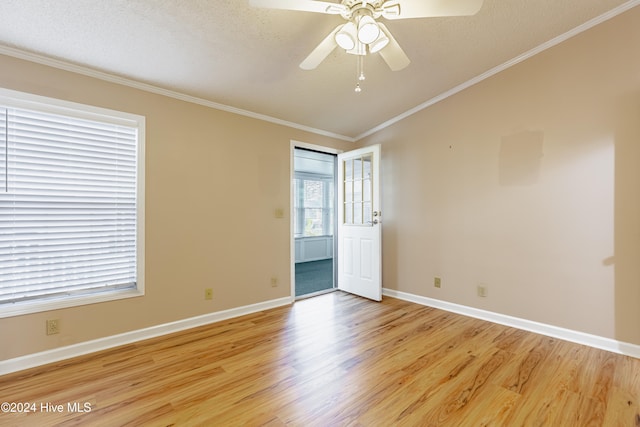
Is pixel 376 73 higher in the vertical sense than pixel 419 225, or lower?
higher

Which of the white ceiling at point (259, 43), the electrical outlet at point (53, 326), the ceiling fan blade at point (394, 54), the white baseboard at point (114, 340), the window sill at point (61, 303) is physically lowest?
the white baseboard at point (114, 340)

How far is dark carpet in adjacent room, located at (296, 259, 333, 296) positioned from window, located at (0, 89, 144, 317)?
2326 mm

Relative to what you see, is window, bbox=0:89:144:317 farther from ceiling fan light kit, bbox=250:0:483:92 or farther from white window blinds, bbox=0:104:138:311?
ceiling fan light kit, bbox=250:0:483:92

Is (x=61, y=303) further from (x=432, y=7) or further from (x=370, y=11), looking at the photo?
(x=432, y=7)

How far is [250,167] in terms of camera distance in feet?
10.7

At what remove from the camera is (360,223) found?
3910mm

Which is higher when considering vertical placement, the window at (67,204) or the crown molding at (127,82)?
the crown molding at (127,82)

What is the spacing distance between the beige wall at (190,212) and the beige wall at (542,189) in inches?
72.6

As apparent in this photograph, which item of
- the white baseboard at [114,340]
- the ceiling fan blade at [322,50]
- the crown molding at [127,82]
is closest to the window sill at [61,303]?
the white baseboard at [114,340]

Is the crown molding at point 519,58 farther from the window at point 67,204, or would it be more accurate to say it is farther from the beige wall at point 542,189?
the window at point 67,204

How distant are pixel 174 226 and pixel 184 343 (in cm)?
107

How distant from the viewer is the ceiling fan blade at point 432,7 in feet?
4.71

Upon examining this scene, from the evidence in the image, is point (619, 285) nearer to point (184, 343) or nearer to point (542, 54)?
point (542, 54)

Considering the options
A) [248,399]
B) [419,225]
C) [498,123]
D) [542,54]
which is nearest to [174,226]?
[248,399]
